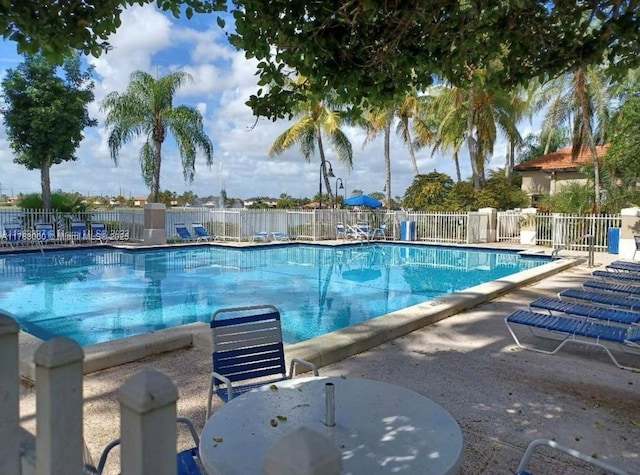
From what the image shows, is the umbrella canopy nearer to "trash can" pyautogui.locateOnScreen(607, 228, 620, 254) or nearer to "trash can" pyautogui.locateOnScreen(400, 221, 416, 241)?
"trash can" pyautogui.locateOnScreen(400, 221, 416, 241)

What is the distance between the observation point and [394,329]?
584 centimetres

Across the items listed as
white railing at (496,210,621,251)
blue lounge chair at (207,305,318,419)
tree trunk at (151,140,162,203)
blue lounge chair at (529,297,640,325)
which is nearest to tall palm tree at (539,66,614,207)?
white railing at (496,210,621,251)

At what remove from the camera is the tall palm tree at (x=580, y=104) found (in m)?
18.4

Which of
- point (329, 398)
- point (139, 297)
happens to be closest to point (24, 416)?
point (329, 398)

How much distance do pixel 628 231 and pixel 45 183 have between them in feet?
69.4

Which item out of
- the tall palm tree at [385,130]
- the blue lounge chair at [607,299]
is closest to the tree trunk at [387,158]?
the tall palm tree at [385,130]

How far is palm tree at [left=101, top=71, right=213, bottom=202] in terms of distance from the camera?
20562mm

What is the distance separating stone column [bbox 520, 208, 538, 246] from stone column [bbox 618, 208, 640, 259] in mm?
4122

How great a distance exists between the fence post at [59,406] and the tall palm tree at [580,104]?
20.5m

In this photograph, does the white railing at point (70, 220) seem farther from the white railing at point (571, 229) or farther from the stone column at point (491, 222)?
the white railing at point (571, 229)

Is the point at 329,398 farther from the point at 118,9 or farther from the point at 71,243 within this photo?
the point at 71,243

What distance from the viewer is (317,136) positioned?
2498 cm

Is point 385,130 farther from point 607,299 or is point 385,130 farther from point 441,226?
point 607,299

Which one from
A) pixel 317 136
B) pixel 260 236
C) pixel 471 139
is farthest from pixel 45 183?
pixel 471 139
